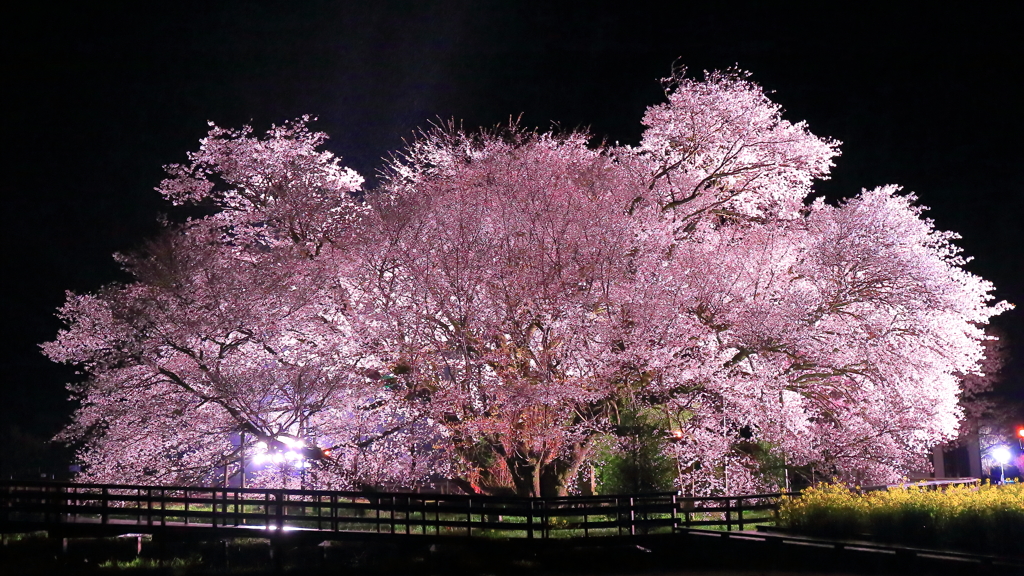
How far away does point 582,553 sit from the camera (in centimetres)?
1928

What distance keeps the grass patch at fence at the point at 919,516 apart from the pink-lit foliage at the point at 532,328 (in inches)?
155

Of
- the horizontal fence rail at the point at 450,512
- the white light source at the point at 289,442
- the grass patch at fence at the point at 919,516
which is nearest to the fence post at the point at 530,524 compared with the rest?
the horizontal fence rail at the point at 450,512

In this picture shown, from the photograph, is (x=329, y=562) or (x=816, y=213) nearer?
(x=329, y=562)

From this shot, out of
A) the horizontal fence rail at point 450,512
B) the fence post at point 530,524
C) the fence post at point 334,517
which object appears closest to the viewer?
the fence post at point 530,524

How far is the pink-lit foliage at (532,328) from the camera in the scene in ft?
72.5

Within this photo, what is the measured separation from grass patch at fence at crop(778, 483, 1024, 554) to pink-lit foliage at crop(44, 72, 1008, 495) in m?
3.94

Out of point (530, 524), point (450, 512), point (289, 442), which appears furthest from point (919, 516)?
point (289, 442)

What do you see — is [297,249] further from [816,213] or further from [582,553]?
[816,213]

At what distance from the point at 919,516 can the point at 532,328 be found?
983 centimetres

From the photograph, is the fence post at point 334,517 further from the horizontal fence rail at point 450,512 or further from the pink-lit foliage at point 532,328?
the pink-lit foliage at point 532,328

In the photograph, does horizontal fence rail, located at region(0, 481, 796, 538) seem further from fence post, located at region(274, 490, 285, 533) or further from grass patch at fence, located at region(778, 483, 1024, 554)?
grass patch at fence, located at region(778, 483, 1024, 554)

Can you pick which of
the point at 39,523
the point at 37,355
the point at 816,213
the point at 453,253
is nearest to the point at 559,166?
the point at 453,253

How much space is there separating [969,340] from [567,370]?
11561 mm

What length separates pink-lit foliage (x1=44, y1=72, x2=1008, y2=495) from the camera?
2209cm
